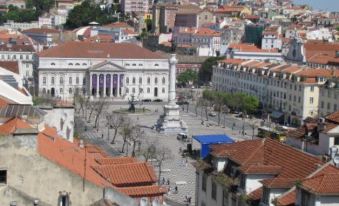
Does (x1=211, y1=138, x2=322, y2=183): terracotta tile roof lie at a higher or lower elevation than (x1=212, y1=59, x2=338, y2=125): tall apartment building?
higher

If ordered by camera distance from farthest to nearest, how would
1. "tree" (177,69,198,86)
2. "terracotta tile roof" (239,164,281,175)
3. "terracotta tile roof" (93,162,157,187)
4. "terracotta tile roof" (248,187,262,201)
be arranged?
"tree" (177,69,198,86) → "terracotta tile roof" (239,164,281,175) → "terracotta tile roof" (248,187,262,201) → "terracotta tile roof" (93,162,157,187)

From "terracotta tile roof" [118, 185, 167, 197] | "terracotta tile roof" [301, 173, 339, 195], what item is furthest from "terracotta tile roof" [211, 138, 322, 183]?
"terracotta tile roof" [118, 185, 167, 197]

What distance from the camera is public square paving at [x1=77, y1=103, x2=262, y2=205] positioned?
142 ft

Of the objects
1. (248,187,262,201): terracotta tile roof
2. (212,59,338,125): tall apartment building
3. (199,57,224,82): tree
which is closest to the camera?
(248,187,262,201): terracotta tile roof

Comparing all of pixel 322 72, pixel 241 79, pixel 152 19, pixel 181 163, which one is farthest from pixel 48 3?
pixel 181 163

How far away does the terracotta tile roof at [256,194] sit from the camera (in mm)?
20891

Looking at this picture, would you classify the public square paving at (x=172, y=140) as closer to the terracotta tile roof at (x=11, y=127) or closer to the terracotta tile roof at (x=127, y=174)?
the terracotta tile roof at (x=127, y=174)

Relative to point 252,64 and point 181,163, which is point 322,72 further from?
point 181,163

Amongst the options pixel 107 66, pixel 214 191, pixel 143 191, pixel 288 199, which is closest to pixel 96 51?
pixel 107 66

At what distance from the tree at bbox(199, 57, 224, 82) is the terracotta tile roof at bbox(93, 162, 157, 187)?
8713 cm

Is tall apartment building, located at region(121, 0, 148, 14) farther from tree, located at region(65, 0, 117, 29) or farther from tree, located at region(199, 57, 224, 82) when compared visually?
tree, located at region(199, 57, 224, 82)

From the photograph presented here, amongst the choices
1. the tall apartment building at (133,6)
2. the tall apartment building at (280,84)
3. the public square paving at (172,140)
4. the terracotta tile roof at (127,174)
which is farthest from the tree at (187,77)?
the terracotta tile roof at (127,174)

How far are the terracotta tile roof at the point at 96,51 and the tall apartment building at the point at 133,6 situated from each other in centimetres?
7046

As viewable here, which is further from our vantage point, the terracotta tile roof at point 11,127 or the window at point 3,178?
the terracotta tile roof at point 11,127
